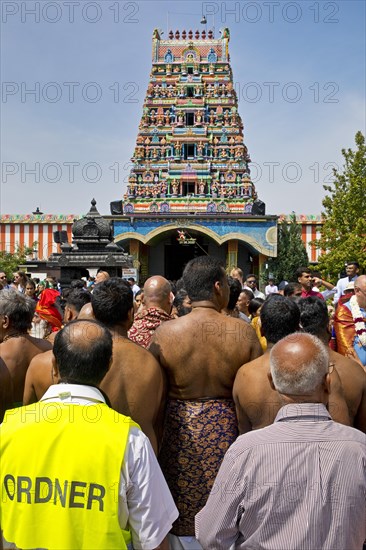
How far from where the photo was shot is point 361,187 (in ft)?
69.2

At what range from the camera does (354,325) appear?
5.31m

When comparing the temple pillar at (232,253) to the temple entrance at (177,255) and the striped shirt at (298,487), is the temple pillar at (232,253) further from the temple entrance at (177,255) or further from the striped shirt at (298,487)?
the striped shirt at (298,487)

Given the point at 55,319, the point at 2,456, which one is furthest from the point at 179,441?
the point at 55,319

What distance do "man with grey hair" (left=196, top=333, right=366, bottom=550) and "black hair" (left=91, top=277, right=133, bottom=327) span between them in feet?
5.11

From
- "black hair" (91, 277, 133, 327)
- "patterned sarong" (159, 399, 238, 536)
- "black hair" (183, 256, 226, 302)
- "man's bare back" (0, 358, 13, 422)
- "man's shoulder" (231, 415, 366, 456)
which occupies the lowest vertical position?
"patterned sarong" (159, 399, 238, 536)

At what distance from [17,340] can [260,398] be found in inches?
70.1

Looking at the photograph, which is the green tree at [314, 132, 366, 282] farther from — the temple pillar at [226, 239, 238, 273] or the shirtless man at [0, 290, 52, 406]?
→ the shirtless man at [0, 290, 52, 406]

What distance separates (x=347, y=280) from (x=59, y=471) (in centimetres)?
741

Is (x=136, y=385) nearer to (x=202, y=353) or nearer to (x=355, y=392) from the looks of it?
(x=202, y=353)

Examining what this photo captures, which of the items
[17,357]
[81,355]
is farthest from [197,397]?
[17,357]

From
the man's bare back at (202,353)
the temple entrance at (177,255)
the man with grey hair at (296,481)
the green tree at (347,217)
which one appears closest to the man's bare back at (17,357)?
the man's bare back at (202,353)

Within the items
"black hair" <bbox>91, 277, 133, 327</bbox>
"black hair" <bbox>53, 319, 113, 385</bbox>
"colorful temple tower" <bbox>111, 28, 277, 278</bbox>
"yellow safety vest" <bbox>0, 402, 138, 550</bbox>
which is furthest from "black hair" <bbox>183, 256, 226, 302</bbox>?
"colorful temple tower" <bbox>111, 28, 277, 278</bbox>

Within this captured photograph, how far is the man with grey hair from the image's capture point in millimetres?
1931

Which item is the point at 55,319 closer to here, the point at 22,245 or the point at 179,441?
the point at 179,441
